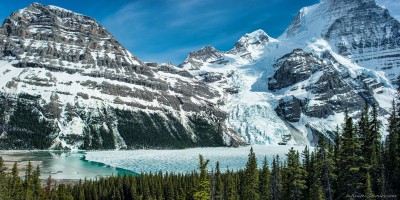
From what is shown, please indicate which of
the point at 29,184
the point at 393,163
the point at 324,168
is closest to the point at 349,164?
the point at 324,168

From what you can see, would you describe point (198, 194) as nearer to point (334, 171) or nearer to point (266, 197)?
point (334, 171)

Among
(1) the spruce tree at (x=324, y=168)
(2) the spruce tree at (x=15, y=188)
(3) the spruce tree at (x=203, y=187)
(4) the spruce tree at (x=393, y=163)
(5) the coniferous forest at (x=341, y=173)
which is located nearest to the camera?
(5) the coniferous forest at (x=341, y=173)

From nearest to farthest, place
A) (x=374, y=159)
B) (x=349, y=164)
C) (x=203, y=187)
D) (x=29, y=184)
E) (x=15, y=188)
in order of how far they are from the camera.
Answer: (x=349, y=164) < (x=203, y=187) < (x=374, y=159) < (x=15, y=188) < (x=29, y=184)

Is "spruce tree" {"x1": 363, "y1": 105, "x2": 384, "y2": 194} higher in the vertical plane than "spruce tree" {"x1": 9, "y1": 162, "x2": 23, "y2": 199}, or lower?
higher

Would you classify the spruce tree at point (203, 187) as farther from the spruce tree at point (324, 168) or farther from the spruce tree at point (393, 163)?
the spruce tree at point (393, 163)

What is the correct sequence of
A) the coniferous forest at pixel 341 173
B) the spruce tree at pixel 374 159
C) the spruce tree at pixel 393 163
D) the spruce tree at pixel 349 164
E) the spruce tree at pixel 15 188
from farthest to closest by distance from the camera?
the spruce tree at pixel 15 188 < the spruce tree at pixel 393 163 < the spruce tree at pixel 374 159 < the coniferous forest at pixel 341 173 < the spruce tree at pixel 349 164

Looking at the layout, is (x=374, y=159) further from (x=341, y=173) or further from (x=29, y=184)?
(x=29, y=184)

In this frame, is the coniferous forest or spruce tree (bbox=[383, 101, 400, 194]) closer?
the coniferous forest

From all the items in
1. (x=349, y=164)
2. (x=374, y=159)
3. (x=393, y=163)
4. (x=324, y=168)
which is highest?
(x=374, y=159)

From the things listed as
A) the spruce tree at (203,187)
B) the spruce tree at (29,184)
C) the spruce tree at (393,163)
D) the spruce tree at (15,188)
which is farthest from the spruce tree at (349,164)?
the spruce tree at (15,188)

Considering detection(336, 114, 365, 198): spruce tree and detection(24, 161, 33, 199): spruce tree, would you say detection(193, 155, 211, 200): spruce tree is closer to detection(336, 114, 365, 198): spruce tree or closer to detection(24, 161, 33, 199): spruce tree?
detection(336, 114, 365, 198): spruce tree

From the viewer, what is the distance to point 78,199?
425 feet

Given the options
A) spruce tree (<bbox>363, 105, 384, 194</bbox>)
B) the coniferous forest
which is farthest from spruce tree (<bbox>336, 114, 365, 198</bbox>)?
spruce tree (<bbox>363, 105, 384, 194</bbox>)

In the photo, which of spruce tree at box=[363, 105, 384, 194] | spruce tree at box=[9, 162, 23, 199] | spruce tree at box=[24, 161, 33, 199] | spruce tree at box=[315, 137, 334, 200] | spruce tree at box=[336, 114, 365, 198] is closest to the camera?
spruce tree at box=[336, 114, 365, 198]
